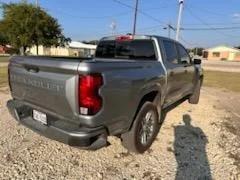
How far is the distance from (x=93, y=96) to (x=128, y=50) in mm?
2478

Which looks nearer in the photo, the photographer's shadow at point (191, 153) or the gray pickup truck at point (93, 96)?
the gray pickup truck at point (93, 96)

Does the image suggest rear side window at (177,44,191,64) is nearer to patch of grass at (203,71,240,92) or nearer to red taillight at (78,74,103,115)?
red taillight at (78,74,103,115)

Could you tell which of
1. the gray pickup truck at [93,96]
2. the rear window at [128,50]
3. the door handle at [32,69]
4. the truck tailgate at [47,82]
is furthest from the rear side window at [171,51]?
the door handle at [32,69]

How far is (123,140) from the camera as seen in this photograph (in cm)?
418

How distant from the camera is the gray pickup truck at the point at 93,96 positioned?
311 cm

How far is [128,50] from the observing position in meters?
5.36

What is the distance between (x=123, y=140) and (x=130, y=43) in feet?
6.72

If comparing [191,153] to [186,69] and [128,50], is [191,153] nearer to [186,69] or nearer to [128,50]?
[128,50]

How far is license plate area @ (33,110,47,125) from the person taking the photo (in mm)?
3656

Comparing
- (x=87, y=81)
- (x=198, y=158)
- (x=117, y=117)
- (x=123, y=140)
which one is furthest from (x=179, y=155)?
(x=87, y=81)

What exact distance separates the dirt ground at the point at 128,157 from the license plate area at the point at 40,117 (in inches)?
24.9

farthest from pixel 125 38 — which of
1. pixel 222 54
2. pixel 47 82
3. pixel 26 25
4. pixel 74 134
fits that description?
pixel 222 54

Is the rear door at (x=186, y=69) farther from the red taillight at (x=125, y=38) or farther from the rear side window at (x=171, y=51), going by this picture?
the red taillight at (x=125, y=38)

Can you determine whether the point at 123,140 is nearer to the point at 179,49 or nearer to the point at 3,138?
the point at 3,138
